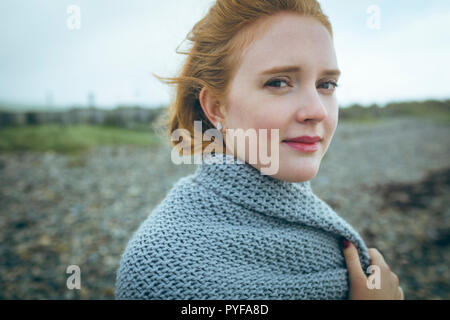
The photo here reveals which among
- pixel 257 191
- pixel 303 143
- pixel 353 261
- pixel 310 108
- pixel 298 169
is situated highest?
pixel 310 108

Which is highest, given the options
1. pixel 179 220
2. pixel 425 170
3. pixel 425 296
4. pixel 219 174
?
pixel 219 174

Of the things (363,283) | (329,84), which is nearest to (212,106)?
(329,84)

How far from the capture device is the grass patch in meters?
9.85

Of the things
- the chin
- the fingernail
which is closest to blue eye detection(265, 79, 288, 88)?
the chin

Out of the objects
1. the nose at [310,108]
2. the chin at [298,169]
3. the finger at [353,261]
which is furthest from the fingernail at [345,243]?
the nose at [310,108]

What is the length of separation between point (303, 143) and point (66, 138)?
37.6 feet

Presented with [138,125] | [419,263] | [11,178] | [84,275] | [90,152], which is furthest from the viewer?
[138,125]

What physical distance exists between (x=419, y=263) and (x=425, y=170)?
6.13 meters

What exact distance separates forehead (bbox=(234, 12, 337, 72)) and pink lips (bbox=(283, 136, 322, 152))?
0.33 meters

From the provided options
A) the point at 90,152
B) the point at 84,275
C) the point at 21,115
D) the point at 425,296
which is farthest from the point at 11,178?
the point at 425,296

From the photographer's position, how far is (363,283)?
1.60m

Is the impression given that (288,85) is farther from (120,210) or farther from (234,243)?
(120,210)

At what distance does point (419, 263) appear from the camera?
13.6ft
